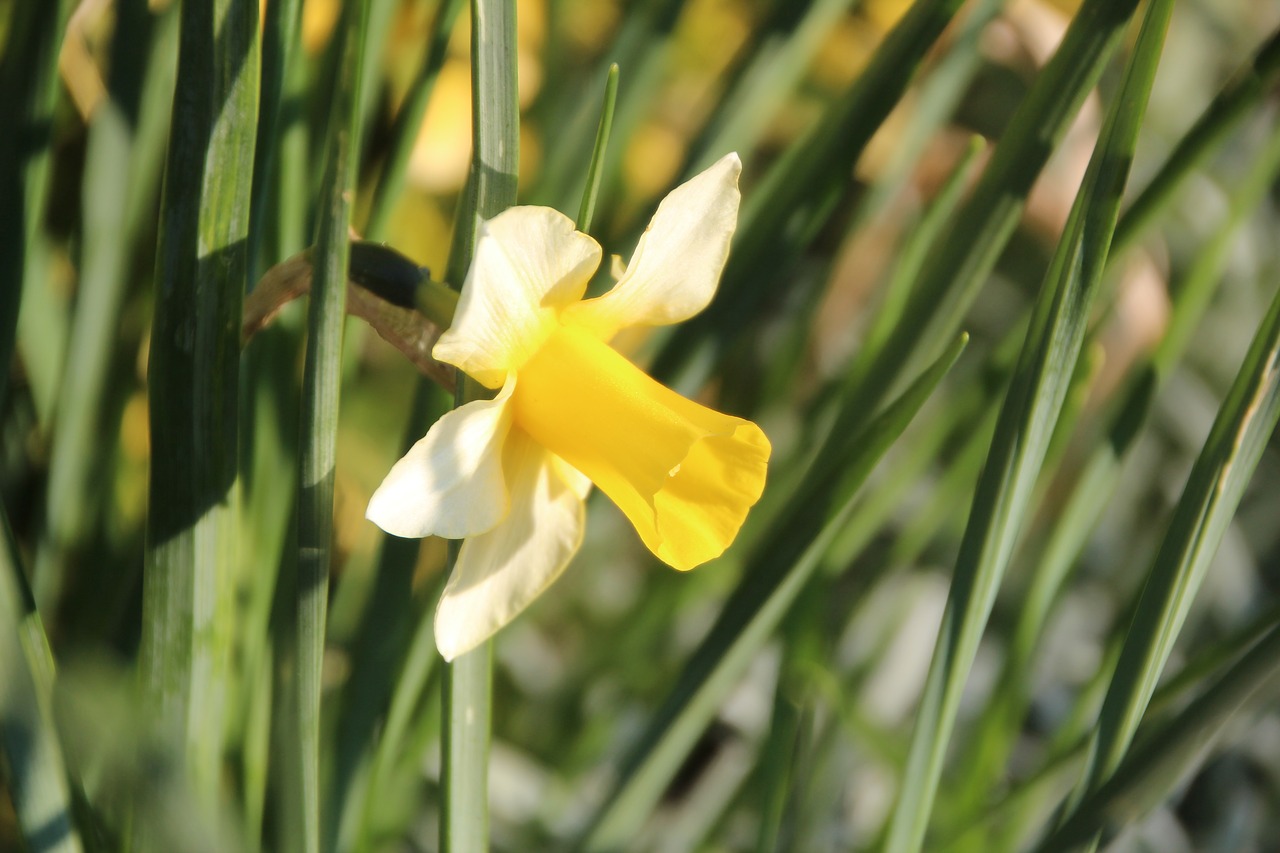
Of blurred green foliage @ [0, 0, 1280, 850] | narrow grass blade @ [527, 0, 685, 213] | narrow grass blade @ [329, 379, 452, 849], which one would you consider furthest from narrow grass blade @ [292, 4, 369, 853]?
narrow grass blade @ [527, 0, 685, 213]

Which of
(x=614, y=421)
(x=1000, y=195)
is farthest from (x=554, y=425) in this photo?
(x=1000, y=195)

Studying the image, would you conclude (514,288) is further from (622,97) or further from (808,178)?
(622,97)

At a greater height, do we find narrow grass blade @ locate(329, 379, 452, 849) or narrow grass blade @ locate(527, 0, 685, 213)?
narrow grass blade @ locate(527, 0, 685, 213)

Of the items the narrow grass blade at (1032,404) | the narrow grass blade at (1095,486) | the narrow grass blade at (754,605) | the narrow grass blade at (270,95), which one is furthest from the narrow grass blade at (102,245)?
the narrow grass blade at (1095,486)

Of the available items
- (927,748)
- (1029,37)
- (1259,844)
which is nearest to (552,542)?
(927,748)

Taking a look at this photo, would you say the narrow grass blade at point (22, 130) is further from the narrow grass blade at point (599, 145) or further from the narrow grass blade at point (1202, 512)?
the narrow grass blade at point (1202, 512)

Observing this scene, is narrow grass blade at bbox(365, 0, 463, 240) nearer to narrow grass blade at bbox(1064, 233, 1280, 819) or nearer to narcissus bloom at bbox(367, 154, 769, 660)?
narcissus bloom at bbox(367, 154, 769, 660)
